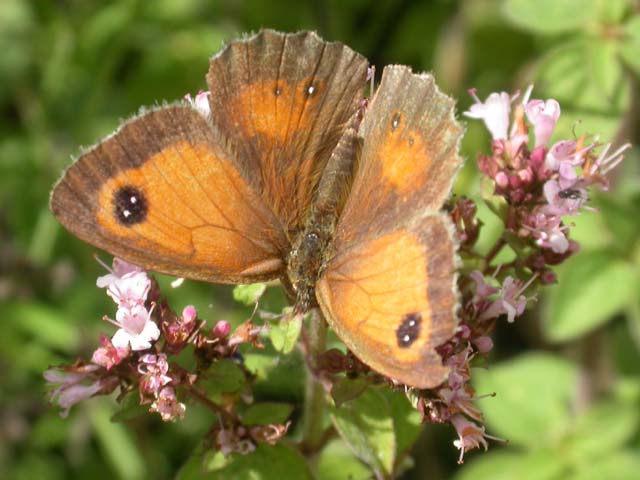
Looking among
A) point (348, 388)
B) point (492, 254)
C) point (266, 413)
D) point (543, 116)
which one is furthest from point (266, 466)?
point (543, 116)

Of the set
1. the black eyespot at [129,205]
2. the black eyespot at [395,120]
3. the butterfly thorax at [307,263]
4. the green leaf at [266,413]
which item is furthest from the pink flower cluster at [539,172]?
the black eyespot at [129,205]

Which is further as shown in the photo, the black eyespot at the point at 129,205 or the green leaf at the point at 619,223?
the green leaf at the point at 619,223

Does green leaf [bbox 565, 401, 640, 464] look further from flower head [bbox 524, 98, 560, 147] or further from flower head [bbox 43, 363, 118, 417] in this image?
flower head [bbox 43, 363, 118, 417]

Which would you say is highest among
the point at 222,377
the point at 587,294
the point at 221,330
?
the point at 221,330

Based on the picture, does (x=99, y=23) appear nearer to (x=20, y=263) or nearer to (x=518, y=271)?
(x=20, y=263)

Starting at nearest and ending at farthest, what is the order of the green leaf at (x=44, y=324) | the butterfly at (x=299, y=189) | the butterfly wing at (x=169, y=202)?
the butterfly at (x=299, y=189)
the butterfly wing at (x=169, y=202)
the green leaf at (x=44, y=324)

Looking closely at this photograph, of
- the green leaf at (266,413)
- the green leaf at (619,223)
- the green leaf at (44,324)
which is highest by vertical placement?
the green leaf at (266,413)

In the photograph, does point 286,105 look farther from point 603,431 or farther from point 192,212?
point 603,431

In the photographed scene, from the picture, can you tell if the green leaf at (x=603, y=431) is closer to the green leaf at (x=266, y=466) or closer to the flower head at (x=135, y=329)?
the green leaf at (x=266, y=466)
